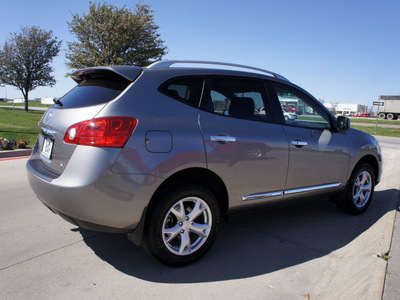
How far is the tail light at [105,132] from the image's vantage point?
2.62 m

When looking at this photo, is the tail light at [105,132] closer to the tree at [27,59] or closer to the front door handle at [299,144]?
the front door handle at [299,144]

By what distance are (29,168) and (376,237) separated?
12.2 ft

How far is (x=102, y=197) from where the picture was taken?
102 inches

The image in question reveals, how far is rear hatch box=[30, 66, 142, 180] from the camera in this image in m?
2.80

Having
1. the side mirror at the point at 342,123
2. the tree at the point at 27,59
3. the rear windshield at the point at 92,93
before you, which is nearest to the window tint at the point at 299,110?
the side mirror at the point at 342,123

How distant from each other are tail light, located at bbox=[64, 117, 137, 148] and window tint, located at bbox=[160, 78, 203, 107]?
1.61 feet

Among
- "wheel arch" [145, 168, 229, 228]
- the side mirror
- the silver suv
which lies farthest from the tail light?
the side mirror

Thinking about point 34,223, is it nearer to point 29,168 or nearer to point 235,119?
point 29,168

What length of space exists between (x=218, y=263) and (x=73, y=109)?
194 cm

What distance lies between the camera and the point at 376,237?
12.3ft

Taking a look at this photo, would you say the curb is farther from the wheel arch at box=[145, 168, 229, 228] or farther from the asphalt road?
the wheel arch at box=[145, 168, 229, 228]

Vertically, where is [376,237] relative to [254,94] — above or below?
below

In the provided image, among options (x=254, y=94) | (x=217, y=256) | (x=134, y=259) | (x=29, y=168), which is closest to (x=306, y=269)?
(x=217, y=256)

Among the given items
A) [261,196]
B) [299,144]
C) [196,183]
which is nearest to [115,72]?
[196,183]
